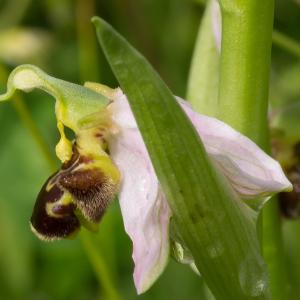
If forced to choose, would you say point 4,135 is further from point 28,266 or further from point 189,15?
point 189,15

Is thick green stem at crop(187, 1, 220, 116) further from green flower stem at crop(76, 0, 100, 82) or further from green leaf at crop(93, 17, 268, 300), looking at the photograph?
green flower stem at crop(76, 0, 100, 82)

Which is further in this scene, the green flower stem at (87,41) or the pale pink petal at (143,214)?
the green flower stem at (87,41)

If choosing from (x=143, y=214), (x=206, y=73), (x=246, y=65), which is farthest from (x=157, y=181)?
(x=206, y=73)

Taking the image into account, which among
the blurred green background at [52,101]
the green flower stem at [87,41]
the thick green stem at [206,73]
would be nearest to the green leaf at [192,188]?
the thick green stem at [206,73]

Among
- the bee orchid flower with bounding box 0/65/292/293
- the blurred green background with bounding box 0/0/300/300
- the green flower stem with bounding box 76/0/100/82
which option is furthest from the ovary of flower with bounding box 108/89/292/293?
the green flower stem with bounding box 76/0/100/82

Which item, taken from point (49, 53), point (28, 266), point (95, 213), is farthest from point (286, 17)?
point (95, 213)

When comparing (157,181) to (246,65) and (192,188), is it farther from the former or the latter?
(246,65)

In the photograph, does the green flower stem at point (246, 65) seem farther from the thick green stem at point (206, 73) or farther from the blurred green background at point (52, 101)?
the blurred green background at point (52, 101)
